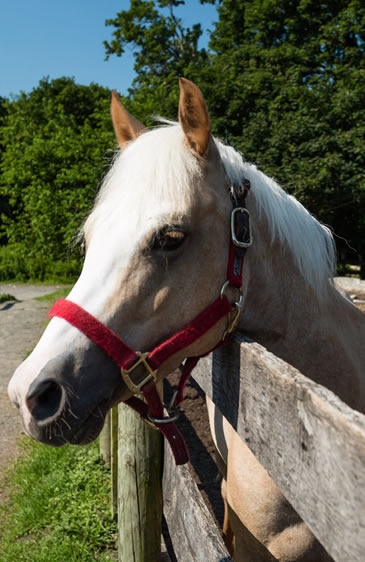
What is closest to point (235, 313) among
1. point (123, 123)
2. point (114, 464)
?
point (123, 123)

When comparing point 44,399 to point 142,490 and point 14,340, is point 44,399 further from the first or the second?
point 14,340

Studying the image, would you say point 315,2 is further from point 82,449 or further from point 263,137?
point 82,449

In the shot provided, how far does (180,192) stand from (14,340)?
23.8ft

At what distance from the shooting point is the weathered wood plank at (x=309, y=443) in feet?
2.20

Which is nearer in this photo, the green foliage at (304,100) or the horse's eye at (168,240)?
the horse's eye at (168,240)

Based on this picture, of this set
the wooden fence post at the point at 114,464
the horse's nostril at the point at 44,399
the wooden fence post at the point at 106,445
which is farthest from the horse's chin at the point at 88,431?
the wooden fence post at the point at 106,445

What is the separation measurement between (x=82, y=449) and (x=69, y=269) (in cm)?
1439

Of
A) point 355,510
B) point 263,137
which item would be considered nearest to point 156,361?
point 355,510

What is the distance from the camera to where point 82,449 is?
3.72 metres

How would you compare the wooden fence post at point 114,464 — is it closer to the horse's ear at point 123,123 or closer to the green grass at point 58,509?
the green grass at point 58,509

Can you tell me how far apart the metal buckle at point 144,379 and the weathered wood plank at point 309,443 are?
0.29 m

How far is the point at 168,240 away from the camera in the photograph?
136 centimetres

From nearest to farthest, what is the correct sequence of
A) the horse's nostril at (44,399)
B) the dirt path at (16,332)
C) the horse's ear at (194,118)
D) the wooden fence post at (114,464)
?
the horse's nostril at (44,399) < the horse's ear at (194,118) < the wooden fence post at (114,464) < the dirt path at (16,332)

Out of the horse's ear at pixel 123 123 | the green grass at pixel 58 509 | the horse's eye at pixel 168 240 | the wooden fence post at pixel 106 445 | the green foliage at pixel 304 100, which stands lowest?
the green grass at pixel 58 509
